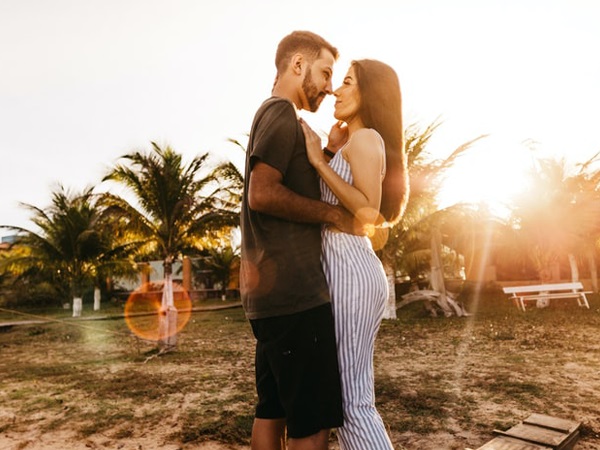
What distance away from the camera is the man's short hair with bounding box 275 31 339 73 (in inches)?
68.2

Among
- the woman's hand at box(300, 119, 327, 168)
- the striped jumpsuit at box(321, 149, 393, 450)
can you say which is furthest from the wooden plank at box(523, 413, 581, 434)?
the woman's hand at box(300, 119, 327, 168)

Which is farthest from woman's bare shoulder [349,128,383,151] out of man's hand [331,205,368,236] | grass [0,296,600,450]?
grass [0,296,600,450]

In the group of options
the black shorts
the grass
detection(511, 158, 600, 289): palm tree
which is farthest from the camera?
detection(511, 158, 600, 289): palm tree

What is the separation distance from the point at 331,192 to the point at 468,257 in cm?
2354

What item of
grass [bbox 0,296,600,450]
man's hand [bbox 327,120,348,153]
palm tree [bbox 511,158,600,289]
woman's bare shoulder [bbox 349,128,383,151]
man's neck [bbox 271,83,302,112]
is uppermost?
palm tree [bbox 511,158,600,289]

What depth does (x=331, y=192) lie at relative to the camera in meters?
1.63

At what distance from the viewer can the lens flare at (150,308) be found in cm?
1458

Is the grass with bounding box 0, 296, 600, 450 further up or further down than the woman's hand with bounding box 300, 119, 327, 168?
further down

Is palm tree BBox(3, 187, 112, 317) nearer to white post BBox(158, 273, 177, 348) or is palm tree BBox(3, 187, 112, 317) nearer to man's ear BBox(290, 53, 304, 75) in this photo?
white post BBox(158, 273, 177, 348)

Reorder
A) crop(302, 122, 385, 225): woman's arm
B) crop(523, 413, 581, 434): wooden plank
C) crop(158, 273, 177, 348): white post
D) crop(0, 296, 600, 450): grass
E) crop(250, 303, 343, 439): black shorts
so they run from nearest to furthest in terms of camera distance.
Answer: crop(250, 303, 343, 439): black shorts → crop(302, 122, 385, 225): woman's arm → crop(523, 413, 581, 434): wooden plank → crop(0, 296, 600, 450): grass → crop(158, 273, 177, 348): white post

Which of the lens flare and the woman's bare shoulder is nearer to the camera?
the woman's bare shoulder

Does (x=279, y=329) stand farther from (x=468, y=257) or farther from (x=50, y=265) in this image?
(x=468, y=257)

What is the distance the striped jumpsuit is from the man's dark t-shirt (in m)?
0.06

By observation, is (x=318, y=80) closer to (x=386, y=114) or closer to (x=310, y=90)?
(x=310, y=90)
